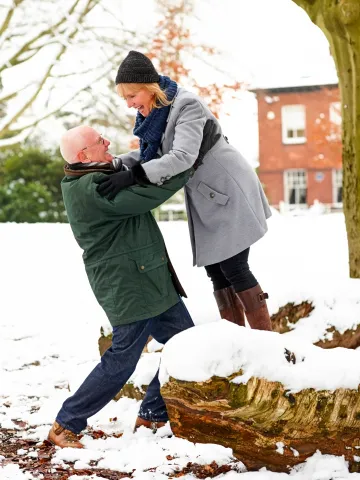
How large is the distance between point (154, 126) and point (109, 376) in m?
1.27

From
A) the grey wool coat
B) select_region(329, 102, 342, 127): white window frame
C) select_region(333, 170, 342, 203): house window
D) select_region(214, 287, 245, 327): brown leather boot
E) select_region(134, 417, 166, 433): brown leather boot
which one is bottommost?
select_region(333, 170, 342, 203): house window

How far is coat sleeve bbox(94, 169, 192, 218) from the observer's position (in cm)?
345

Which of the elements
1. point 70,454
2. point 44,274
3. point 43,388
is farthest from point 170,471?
point 44,274

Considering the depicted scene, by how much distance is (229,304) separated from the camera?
4082 mm

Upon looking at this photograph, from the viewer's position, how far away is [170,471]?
3277mm

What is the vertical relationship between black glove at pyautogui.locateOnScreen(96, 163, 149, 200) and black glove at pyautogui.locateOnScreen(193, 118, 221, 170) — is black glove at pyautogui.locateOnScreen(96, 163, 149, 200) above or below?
below

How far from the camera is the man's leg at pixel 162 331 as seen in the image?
12.5 ft

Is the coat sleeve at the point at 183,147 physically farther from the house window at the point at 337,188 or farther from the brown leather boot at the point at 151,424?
the house window at the point at 337,188

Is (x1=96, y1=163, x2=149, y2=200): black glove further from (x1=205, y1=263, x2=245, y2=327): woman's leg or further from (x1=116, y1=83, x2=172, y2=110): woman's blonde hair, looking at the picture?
(x1=205, y1=263, x2=245, y2=327): woman's leg

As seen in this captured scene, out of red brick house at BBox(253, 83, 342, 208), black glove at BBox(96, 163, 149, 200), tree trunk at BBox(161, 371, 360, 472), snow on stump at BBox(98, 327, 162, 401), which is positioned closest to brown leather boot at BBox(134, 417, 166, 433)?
snow on stump at BBox(98, 327, 162, 401)

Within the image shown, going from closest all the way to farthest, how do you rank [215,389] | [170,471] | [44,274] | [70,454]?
[215,389] → [170,471] → [70,454] → [44,274]

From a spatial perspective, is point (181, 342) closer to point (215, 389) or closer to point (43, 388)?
point (215, 389)

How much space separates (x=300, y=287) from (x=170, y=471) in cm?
203

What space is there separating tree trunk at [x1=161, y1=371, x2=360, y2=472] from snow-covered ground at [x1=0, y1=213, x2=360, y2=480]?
0.16ft
